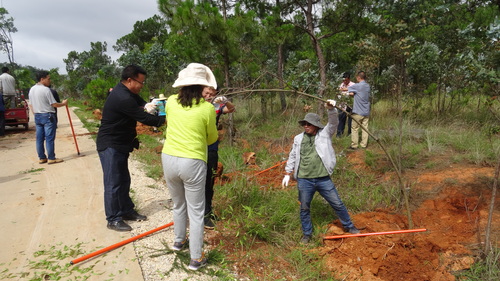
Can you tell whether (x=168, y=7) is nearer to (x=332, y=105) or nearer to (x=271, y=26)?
(x=271, y=26)

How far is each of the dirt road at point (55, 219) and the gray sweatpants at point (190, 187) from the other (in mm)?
604

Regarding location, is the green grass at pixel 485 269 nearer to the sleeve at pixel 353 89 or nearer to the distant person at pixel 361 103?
the distant person at pixel 361 103

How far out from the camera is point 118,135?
10.9 ft

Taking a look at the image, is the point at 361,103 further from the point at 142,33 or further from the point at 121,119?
the point at 142,33

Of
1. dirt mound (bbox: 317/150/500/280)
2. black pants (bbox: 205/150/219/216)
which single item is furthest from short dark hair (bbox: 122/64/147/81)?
dirt mound (bbox: 317/150/500/280)

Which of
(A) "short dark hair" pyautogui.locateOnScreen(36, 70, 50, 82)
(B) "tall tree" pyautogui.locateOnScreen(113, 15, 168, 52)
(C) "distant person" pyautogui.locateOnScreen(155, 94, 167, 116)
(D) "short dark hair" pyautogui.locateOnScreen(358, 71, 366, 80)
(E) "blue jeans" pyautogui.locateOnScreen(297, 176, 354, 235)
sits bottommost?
(E) "blue jeans" pyautogui.locateOnScreen(297, 176, 354, 235)

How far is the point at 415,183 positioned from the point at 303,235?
2074 millimetres

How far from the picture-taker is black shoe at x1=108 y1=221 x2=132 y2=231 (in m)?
3.34

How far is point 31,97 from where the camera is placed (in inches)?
213

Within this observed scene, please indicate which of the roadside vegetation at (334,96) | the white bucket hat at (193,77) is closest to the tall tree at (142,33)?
the roadside vegetation at (334,96)

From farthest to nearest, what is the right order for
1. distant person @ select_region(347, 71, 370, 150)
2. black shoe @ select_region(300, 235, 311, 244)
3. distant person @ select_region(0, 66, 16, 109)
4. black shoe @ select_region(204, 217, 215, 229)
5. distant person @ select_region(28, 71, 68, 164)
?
distant person @ select_region(0, 66, 16, 109) < distant person @ select_region(347, 71, 370, 150) < distant person @ select_region(28, 71, 68, 164) < black shoe @ select_region(204, 217, 215, 229) < black shoe @ select_region(300, 235, 311, 244)

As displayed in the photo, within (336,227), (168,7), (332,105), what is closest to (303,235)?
(336,227)

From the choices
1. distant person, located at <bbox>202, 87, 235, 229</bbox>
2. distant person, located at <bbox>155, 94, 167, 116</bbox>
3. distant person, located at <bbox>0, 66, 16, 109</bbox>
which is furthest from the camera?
distant person, located at <bbox>0, 66, 16, 109</bbox>

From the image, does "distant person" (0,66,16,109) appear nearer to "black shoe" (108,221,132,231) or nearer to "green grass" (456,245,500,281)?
"black shoe" (108,221,132,231)
